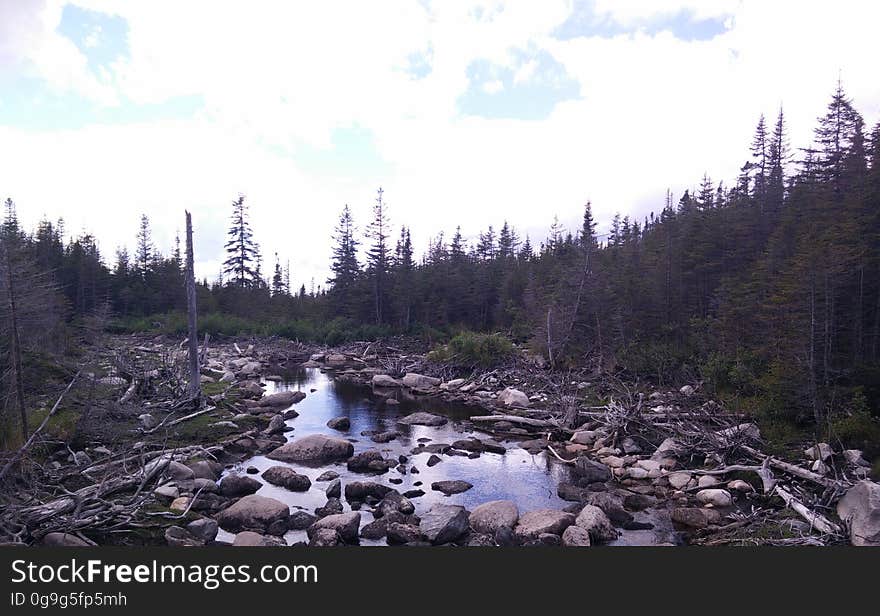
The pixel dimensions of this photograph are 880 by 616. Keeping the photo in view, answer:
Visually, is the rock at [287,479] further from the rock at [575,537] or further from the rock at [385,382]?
the rock at [385,382]

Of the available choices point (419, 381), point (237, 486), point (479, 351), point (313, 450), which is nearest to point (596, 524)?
point (237, 486)

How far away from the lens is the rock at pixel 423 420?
2170 centimetres

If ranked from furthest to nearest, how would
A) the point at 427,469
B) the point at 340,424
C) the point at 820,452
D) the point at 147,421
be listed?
the point at 340,424
the point at 147,421
the point at 427,469
the point at 820,452

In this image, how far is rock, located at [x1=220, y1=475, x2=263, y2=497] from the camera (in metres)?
12.9

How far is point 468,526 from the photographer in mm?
11344

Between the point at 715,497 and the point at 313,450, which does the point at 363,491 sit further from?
the point at 715,497

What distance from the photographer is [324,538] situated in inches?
408

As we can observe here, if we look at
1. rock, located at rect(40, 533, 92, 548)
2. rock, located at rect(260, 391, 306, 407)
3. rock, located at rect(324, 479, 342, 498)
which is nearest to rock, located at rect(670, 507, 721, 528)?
rock, located at rect(324, 479, 342, 498)

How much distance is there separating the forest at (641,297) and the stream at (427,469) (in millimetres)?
6434

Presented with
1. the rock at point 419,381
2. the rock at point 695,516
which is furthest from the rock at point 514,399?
the rock at point 695,516

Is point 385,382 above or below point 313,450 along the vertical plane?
above

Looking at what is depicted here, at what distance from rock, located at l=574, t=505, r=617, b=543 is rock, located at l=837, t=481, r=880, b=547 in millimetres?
4081

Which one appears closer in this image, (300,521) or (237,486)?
(300,521)

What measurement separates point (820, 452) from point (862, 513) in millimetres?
4339
